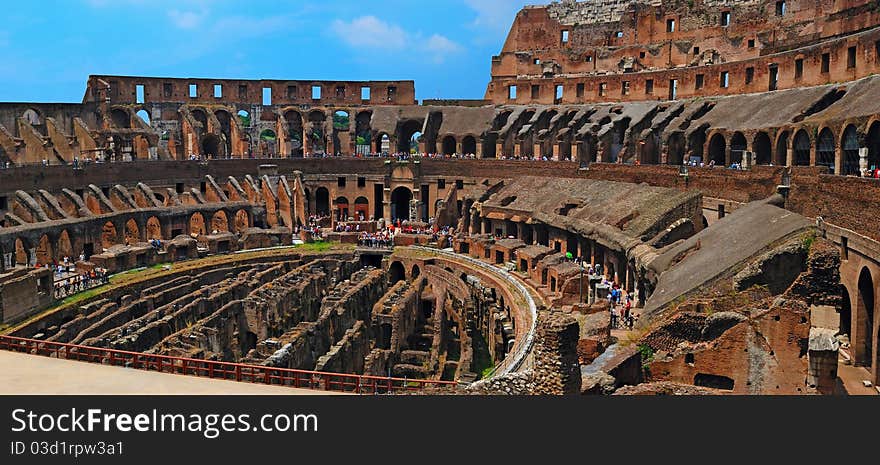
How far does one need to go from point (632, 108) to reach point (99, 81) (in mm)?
38593

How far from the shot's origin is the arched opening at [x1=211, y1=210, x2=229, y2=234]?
47500 mm

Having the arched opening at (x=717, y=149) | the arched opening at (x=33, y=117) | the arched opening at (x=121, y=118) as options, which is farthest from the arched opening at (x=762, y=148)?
the arched opening at (x=33, y=117)

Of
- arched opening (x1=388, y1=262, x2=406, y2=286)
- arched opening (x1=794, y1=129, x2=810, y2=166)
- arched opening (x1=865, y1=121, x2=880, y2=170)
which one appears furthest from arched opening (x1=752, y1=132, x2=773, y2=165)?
arched opening (x1=388, y1=262, x2=406, y2=286)

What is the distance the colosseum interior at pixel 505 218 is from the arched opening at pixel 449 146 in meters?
0.19

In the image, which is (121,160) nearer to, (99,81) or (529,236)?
(99,81)

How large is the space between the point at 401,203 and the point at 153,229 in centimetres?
1976

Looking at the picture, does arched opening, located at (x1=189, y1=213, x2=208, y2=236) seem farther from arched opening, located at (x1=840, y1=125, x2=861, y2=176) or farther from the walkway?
arched opening, located at (x1=840, y1=125, x2=861, y2=176)

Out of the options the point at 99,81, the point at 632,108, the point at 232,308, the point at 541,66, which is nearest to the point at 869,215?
the point at 232,308

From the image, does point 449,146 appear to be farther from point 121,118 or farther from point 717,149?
point 121,118

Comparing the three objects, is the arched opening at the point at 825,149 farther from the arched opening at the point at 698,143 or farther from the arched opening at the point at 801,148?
the arched opening at the point at 698,143

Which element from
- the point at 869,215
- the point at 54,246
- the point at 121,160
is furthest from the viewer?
the point at 121,160

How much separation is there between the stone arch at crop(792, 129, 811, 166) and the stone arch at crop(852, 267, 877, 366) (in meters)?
12.1

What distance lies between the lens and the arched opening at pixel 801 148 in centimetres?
3272

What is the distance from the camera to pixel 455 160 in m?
55.2
